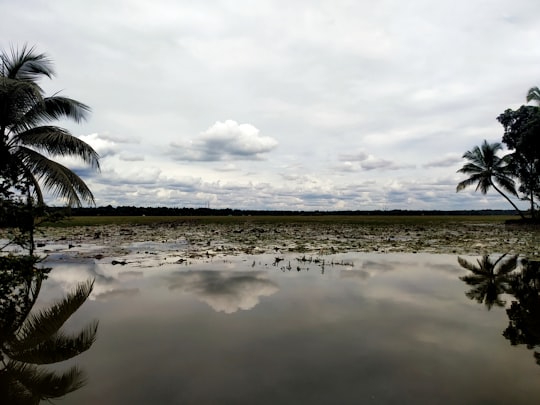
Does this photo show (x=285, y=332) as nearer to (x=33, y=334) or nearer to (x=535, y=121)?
(x=33, y=334)

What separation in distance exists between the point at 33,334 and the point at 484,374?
5.76 m

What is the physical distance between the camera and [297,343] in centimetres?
471

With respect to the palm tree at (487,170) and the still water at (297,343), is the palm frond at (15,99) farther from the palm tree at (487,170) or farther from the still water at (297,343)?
the palm tree at (487,170)

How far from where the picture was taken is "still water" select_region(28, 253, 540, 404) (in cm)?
348

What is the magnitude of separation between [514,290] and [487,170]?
35.6 metres

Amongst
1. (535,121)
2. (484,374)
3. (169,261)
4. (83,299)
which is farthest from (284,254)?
(535,121)

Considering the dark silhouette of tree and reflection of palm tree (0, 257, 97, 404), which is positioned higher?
the dark silhouette of tree

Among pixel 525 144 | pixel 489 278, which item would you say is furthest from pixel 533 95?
pixel 489 278

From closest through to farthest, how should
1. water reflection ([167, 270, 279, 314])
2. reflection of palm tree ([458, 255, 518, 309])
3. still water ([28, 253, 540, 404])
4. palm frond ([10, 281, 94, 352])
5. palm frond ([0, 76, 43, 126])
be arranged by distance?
still water ([28, 253, 540, 404])
palm frond ([10, 281, 94, 352])
water reflection ([167, 270, 279, 314])
reflection of palm tree ([458, 255, 518, 309])
palm frond ([0, 76, 43, 126])

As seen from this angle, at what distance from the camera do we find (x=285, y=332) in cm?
512

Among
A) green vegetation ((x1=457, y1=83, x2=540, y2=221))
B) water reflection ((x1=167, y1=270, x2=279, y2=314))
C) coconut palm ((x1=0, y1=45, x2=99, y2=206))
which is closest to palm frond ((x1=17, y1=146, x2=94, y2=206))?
coconut palm ((x1=0, y1=45, x2=99, y2=206))

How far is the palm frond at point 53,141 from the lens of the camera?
12.2m

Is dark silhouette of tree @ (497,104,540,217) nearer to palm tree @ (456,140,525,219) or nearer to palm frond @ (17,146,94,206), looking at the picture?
palm tree @ (456,140,525,219)

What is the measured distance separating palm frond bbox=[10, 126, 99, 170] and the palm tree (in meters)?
37.9
